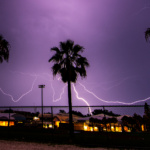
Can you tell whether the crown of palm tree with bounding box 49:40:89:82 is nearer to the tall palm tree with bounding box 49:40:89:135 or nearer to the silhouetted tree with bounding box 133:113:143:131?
the tall palm tree with bounding box 49:40:89:135

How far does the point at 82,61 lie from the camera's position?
15828mm

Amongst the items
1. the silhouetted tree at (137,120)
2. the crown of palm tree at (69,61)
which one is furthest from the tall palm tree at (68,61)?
the silhouetted tree at (137,120)

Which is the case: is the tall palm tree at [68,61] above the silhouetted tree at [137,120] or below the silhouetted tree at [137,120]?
above

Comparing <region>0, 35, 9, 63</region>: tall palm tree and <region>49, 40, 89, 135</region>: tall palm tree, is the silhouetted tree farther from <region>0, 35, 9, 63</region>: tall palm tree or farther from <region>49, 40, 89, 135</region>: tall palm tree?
<region>0, 35, 9, 63</region>: tall palm tree

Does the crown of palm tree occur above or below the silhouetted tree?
above

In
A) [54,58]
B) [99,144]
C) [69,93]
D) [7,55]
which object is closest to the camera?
[99,144]

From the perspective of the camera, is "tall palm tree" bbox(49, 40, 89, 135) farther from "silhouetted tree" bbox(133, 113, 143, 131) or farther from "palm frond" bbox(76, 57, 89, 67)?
"silhouetted tree" bbox(133, 113, 143, 131)

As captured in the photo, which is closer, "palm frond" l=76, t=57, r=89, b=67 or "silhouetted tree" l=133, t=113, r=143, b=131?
"palm frond" l=76, t=57, r=89, b=67

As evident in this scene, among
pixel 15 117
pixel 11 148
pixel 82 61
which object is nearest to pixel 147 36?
pixel 82 61

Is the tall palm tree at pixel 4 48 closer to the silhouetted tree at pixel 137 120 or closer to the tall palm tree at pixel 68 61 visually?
the tall palm tree at pixel 68 61

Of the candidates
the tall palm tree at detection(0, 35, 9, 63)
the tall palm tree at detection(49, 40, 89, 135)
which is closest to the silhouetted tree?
the tall palm tree at detection(49, 40, 89, 135)

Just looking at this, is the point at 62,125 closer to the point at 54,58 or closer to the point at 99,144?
the point at 54,58

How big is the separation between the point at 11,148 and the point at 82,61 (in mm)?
9694

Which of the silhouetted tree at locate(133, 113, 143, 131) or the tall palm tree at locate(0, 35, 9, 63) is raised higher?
the tall palm tree at locate(0, 35, 9, 63)
